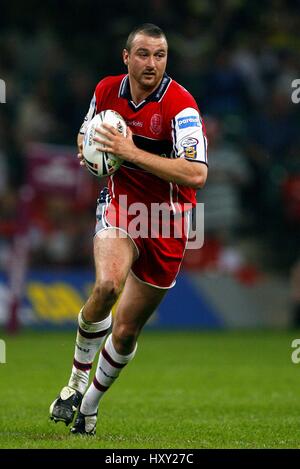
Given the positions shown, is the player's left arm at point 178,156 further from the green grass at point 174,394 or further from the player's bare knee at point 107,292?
the green grass at point 174,394

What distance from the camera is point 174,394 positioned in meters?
9.30

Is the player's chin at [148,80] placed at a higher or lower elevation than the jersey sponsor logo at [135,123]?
higher

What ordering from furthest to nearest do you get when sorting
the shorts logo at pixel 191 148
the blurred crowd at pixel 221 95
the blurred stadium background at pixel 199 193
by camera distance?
the blurred crowd at pixel 221 95 < the blurred stadium background at pixel 199 193 < the shorts logo at pixel 191 148

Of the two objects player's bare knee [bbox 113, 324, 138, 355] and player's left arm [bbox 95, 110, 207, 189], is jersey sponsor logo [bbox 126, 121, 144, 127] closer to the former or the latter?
player's left arm [bbox 95, 110, 207, 189]

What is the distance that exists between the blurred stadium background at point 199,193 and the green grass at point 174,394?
0.32 feet

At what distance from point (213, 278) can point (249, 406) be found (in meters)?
7.23

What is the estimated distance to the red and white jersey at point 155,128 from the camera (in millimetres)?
6863

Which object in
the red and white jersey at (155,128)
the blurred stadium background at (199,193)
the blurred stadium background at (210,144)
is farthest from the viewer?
the blurred stadium background at (210,144)

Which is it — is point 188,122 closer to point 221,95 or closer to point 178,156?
point 178,156

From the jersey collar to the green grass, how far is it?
7.12 feet

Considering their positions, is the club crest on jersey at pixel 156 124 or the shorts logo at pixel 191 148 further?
the club crest on jersey at pixel 156 124

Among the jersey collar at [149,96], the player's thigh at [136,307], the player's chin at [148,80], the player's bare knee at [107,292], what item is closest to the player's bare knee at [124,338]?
the player's thigh at [136,307]

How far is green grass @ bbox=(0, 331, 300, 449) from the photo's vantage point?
6.76 meters

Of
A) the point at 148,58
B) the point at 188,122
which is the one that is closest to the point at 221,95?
the point at 148,58
